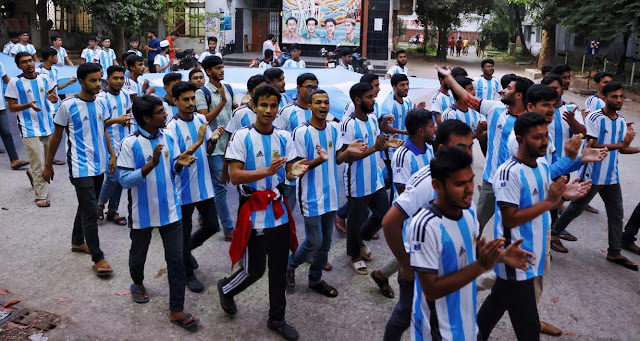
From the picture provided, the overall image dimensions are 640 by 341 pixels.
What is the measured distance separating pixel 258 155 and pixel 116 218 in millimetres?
3255

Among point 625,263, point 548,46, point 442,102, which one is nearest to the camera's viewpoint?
point 625,263

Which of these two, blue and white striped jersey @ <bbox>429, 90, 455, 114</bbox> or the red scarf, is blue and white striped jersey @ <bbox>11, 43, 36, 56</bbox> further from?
the red scarf

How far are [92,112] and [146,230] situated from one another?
64.9 inches

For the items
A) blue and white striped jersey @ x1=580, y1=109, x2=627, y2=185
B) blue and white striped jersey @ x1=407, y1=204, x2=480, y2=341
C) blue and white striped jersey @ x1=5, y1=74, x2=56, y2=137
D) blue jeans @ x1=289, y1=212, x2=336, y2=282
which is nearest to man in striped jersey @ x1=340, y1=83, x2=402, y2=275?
blue jeans @ x1=289, y1=212, x2=336, y2=282

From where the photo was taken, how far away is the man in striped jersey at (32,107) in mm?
7938

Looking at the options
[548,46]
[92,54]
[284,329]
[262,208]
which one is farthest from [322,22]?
[284,329]

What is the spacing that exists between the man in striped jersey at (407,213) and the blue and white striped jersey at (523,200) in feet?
0.95

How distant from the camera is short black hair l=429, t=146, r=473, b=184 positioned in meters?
2.84

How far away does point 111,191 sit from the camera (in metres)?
6.90

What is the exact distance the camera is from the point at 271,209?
14.4 feet

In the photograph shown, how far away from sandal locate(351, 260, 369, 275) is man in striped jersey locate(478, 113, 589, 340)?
201 centimetres

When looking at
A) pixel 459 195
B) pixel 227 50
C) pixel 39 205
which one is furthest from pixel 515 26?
pixel 459 195

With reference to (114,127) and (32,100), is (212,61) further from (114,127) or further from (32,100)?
(32,100)

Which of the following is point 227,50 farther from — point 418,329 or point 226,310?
point 418,329
